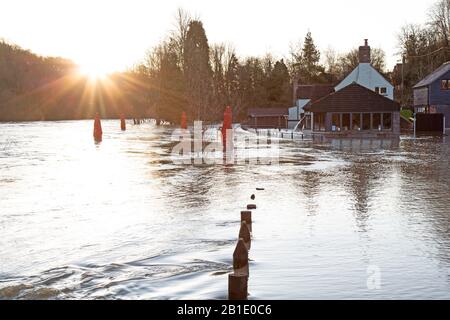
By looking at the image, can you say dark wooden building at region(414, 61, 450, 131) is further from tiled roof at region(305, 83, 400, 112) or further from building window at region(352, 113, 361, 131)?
tiled roof at region(305, 83, 400, 112)

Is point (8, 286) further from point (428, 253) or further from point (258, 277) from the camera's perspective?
point (428, 253)

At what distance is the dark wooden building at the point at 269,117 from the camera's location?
75.8 m

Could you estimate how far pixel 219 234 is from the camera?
36.5 ft

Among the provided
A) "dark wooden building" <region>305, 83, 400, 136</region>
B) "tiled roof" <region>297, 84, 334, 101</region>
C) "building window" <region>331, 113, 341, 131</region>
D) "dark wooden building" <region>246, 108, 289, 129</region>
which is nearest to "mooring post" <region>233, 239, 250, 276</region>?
"dark wooden building" <region>305, 83, 400, 136</region>

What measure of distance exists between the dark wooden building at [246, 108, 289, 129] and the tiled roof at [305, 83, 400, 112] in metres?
23.7

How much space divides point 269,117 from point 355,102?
92.6 feet

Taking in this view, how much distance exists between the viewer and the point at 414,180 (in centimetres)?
1898

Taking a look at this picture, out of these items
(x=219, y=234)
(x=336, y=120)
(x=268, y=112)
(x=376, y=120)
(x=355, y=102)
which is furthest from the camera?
(x=268, y=112)

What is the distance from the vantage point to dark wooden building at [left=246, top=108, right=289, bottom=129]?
249 ft

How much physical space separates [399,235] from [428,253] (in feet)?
4.48

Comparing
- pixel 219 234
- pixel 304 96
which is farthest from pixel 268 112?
pixel 219 234

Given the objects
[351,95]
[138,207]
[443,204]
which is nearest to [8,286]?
[138,207]

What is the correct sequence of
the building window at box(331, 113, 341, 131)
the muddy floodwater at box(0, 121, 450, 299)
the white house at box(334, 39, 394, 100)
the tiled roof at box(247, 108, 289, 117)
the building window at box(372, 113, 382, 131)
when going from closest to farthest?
the muddy floodwater at box(0, 121, 450, 299), the building window at box(372, 113, 382, 131), the building window at box(331, 113, 341, 131), the white house at box(334, 39, 394, 100), the tiled roof at box(247, 108, 289, 117)

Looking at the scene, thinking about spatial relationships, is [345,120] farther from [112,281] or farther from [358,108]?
→ [112,281]
